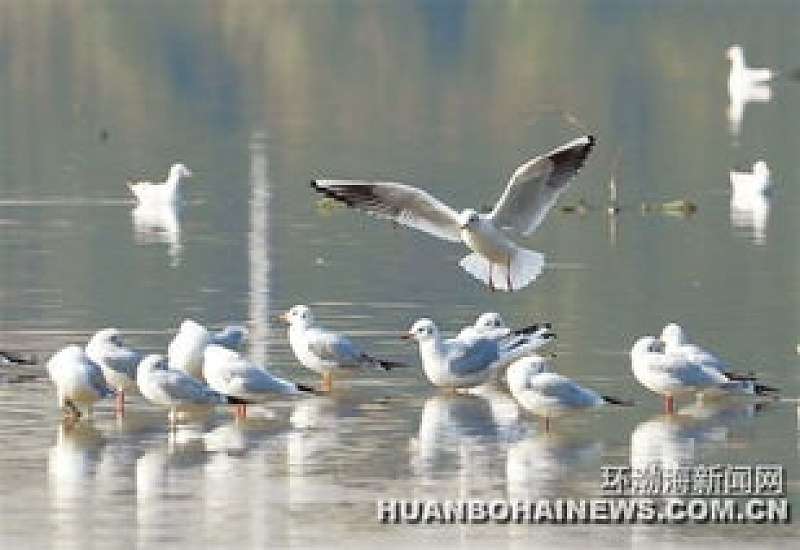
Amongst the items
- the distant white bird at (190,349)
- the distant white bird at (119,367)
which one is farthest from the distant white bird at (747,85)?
the distant white bird at (119,367)

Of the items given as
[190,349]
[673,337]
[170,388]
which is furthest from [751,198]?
[170,388]

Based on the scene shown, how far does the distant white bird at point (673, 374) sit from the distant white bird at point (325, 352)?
196 cm

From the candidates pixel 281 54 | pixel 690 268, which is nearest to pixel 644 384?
pixel 690 268

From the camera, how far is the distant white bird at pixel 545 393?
61.4 ft

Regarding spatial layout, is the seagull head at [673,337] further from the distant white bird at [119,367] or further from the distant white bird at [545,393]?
the distant white bird at [119,367]

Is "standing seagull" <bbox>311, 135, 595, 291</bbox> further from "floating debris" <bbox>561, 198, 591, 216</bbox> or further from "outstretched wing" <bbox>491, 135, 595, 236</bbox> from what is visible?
"floating debris" <bbox>561, 198, 591, 216</bbox>

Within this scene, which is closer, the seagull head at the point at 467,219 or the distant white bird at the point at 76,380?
the distant white bird at the point at 76,380

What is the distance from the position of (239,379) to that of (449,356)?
163 centimetres

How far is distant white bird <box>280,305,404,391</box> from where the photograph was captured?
67.2ft

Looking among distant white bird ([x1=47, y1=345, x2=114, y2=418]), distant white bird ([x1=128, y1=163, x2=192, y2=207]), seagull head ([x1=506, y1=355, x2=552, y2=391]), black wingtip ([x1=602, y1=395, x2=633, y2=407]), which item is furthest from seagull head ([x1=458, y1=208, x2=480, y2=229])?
distant white bird ([x1=128, y1=163, x2=192, y2=207])

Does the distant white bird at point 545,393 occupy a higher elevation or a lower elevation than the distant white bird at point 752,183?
lower

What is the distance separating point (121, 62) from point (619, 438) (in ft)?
168

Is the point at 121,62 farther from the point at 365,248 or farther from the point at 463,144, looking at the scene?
the point at 365,248

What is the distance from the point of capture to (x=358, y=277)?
27.5 meters
